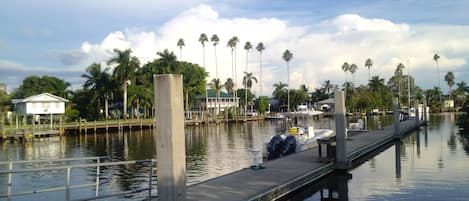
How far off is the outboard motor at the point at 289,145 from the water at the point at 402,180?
371 centimetres

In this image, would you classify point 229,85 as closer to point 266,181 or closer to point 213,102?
point 213,102

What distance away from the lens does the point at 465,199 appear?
15.1m

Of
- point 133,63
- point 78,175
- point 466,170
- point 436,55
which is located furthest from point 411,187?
point 436,55

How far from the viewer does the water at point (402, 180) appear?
16094mm

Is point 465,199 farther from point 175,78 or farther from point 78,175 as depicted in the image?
point 78,175

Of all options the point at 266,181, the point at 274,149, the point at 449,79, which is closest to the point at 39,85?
the point at 274,149

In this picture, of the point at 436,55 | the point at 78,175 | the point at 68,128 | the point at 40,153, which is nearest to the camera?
the point at 78,175

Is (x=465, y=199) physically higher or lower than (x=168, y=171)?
lower

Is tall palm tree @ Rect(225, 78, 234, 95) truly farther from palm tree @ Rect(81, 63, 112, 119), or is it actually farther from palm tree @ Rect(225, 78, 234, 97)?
palm tree @ Rect(81, 63, 112, 119)

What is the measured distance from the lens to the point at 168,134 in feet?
29.3

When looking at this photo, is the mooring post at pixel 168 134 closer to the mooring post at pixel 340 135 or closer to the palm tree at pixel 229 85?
the mooring post at pixel 340 135

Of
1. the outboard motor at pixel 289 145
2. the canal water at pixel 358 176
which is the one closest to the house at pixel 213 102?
the canal water at pixel 358 176

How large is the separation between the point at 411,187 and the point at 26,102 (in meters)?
59.3

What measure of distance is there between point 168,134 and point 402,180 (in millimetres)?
13240
